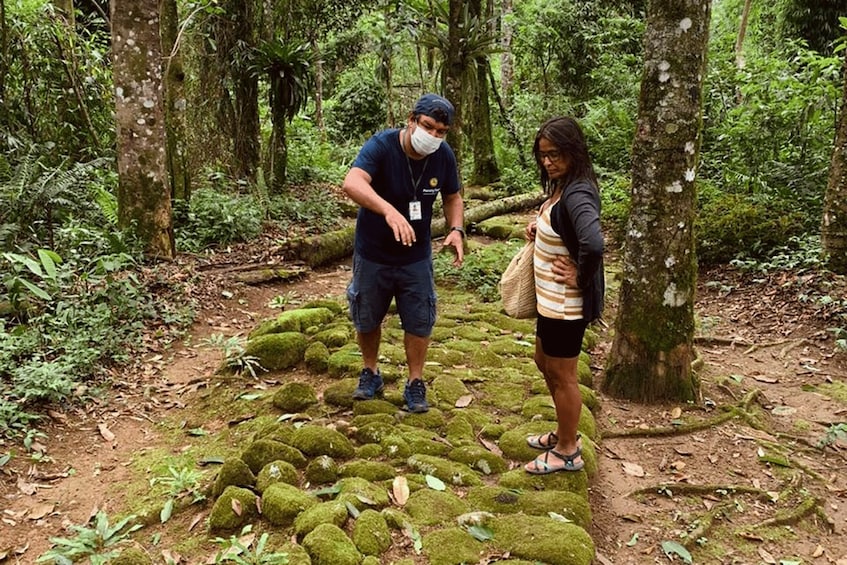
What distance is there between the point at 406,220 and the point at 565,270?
965 mm

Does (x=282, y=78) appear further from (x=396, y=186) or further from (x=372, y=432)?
(x=372, y=432)

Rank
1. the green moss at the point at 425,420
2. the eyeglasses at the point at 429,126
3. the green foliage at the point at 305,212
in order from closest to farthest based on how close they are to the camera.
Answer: the eyeglasses at the point at 429,126 < the green moss at the point at 425,420 < the green foliage at the point at 305,212

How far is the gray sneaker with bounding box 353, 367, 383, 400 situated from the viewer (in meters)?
4.06

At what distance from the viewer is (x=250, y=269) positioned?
7.52 meters

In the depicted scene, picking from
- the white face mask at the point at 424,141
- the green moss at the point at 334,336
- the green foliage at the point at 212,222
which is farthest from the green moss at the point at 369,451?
the green foliage at the point at 212,222

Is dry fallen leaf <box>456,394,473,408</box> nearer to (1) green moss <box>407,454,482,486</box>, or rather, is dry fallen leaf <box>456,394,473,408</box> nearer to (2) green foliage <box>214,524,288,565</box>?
(1) green moss <box>407,454,482,486</box>

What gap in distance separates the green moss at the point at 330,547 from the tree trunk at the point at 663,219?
9.14 feet

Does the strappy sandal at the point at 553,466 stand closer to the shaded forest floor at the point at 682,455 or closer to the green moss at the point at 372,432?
the shaded forest floor at the point at 682,455

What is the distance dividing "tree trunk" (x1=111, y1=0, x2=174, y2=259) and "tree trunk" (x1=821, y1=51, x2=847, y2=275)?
289 inches

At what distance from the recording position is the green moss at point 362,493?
116 inches

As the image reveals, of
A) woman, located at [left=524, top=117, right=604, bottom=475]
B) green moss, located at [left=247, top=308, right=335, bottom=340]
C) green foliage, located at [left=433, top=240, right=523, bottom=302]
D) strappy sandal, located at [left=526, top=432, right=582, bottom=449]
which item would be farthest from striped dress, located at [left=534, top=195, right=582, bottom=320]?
green foliage, located at [left=433, top=240, right=523, bottom=302]

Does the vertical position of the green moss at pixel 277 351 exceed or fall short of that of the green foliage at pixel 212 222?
it falls short

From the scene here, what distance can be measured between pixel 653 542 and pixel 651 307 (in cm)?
184

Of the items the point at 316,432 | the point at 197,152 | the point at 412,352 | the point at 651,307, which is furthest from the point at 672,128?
the point at 197,152
